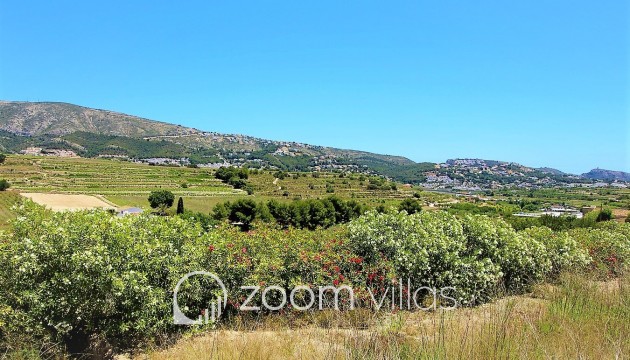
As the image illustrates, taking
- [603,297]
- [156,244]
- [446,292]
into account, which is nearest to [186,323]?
[156,244]

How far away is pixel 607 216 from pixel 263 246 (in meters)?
59.6

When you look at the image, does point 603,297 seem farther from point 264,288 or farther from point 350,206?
point 350,206

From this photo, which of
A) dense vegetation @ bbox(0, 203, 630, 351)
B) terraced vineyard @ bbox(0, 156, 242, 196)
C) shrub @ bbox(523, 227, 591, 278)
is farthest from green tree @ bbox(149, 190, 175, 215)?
shrub @ bbox(523, 227, 591, 278)

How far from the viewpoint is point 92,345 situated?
209 inches

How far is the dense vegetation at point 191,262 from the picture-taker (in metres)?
4.99

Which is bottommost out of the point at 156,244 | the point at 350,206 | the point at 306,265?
the point at 350,206

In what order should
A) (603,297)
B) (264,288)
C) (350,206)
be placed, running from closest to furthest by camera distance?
(603,297) → (264,288) → (350,206)

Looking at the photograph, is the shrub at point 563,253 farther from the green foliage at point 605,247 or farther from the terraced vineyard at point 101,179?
the terraced vineyard at point 101,179

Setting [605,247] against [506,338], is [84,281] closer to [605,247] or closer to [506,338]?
[506,338]

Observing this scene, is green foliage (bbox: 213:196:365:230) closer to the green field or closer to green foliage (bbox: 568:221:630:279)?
the green field

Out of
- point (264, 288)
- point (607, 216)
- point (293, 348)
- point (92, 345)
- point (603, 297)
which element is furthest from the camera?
point (607, 216)

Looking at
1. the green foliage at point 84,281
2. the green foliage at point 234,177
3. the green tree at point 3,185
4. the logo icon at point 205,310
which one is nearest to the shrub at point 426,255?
the logo icon at point 205,310

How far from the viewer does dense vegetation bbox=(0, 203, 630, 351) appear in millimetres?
4988

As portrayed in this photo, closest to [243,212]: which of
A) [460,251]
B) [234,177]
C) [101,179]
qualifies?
[234,177]
